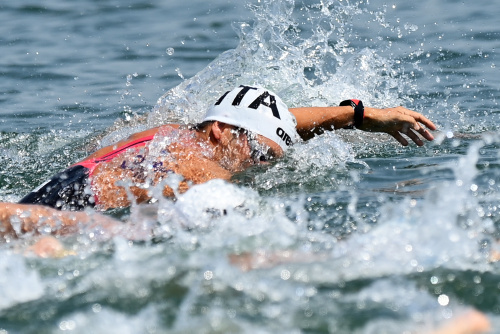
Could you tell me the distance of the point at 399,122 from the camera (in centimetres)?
583

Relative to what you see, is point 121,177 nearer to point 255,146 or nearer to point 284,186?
point 255,146

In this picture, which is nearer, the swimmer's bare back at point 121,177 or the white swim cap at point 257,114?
the swimmer's bare back at point 121,177

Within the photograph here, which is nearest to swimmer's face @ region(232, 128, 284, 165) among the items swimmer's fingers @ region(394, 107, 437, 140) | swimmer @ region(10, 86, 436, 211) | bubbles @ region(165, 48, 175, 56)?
swimmer @ region(10, 86, 436, 211)

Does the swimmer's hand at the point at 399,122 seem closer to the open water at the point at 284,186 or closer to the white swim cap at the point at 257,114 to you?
the open water at the point at 284,186

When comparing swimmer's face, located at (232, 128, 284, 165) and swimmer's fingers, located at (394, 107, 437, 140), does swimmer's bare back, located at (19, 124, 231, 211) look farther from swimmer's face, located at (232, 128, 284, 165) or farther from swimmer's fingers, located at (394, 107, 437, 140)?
swimmer's fingers, located at (394, 107, 437, 140)

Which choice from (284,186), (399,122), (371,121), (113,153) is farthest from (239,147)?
(399,122)

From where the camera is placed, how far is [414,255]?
161 inches

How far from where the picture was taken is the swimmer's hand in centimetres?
582

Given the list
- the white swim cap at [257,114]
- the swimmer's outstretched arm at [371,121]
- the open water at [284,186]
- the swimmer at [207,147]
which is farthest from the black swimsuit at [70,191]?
the swimmer's outstretched arm at [371,121]

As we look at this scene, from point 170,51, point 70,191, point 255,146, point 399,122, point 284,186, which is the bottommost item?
point 170,51

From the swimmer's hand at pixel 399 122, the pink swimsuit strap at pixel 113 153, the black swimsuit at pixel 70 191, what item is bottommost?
the black swimsuit at pixel 70 191

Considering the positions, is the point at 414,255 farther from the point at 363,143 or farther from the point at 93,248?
the point at 363,143

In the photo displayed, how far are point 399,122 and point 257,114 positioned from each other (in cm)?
108

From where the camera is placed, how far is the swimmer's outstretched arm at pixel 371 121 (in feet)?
19.2
